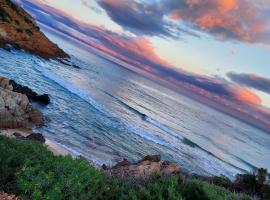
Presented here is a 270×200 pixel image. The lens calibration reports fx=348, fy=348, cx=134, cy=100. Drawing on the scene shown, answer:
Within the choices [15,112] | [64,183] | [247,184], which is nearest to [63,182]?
[64,183]

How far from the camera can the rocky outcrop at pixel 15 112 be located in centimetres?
2061

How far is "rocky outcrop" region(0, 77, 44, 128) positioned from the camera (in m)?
20.6

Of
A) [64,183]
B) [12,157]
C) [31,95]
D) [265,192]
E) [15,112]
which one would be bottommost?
[31,95]

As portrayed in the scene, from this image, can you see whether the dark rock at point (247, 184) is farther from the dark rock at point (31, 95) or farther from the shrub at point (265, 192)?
the dark rock at point (31, 95)

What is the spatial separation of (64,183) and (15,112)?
16622 millimetres

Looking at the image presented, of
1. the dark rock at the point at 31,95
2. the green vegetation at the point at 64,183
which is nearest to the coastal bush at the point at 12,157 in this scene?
the green vegetation at the point at 64,183

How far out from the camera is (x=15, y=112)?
21516 millimetres

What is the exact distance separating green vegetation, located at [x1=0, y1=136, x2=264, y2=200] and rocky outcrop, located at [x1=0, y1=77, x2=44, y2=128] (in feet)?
43.3

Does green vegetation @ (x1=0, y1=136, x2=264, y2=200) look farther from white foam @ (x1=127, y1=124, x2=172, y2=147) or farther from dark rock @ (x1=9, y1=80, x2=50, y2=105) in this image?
white foam @ (x1=127, y1=124, x2=172, y2=147)

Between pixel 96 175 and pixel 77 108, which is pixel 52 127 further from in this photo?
pixel 96 175

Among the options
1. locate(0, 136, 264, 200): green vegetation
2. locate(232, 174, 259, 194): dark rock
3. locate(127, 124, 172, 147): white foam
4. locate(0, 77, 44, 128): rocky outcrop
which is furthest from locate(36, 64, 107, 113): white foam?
locate(0, 136, 264, 200): green vegetation

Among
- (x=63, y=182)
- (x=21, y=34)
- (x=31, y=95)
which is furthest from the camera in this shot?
(x=21, y=34)

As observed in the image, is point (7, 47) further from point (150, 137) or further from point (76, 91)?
point (150, 137)

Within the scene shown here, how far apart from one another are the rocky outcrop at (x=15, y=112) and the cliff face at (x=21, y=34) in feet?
117
